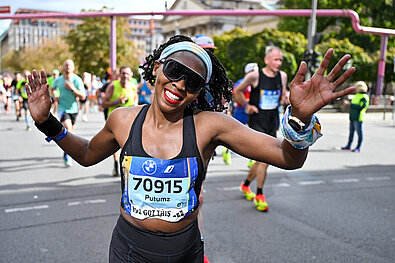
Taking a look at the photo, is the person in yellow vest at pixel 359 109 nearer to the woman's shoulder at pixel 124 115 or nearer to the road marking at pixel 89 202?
the road marking at pixel 89 202

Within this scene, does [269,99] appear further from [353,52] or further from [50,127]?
[353,52]

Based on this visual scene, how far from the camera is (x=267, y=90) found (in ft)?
17.9

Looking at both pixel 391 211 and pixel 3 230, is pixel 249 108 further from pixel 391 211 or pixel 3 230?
pixel 3 230

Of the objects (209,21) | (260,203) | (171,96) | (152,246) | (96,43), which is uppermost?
(209,21)

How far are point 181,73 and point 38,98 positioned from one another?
Answer: 0.83m

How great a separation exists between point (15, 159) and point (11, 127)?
20.1 ft

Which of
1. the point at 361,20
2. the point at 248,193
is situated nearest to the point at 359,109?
the point at 248,193

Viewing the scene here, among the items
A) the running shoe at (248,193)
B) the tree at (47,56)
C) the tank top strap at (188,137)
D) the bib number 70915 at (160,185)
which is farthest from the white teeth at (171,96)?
the tree at (47,56)

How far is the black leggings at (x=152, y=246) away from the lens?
6.77ft

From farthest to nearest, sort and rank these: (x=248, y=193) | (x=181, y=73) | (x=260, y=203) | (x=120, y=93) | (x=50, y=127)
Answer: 1. (x=120, y=93)
2. (x=248, y=193)
3. (x=260, y=203)
4. (x=50, y=127)
5. (x=181, y=73)

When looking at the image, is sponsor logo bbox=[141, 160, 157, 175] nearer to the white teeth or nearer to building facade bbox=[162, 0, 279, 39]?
the white teeth

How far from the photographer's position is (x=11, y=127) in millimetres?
14234

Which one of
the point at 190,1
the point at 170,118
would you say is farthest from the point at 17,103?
the point at 190,1

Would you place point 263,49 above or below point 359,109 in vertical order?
above
